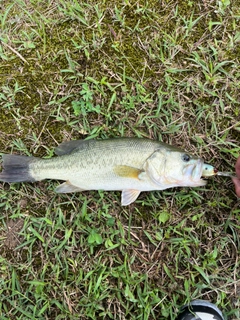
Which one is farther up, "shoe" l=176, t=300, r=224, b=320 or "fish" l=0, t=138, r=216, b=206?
"fish" l=0, t=138, r=216, b=206

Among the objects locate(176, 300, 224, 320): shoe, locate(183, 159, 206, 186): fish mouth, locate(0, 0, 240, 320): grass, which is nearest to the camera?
locate(183, 159, 206, 186): fish mouth

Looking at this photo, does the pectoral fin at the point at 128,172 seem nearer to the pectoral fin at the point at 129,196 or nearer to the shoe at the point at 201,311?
the pectoral fin at the point at 129,196

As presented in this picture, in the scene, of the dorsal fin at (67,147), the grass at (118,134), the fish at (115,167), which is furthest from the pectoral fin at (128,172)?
the dorsal fin at (67,147)

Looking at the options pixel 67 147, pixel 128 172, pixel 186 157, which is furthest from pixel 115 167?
pixel 186 157

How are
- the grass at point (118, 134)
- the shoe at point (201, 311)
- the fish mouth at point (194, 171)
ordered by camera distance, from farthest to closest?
the grass at point (118, 134) < the shoe at point (201, 311) < the fish mouth at point (194, 171)

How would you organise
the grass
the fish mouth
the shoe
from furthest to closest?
1. the grass
2. the shoe
3. the fish mouth

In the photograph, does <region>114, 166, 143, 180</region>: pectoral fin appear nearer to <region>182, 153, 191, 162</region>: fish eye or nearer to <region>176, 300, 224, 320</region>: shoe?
<region>182, 153, 191, 162</region>: fish eye

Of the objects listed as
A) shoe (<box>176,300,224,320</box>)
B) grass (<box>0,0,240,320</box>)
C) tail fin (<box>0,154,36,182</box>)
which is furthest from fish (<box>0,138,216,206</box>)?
shoe (<box>176,300,224,320</box>)

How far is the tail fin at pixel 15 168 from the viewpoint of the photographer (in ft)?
12.3

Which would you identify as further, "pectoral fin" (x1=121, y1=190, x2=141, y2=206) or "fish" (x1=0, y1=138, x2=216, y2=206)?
"pectoral fin" (x1=121, y1=190, x2=141, y2=206)

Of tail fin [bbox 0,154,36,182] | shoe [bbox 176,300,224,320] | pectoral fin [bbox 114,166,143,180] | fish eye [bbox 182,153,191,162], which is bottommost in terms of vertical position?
shoe [bbox 176,300,224,320]

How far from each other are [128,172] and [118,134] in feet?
1.99

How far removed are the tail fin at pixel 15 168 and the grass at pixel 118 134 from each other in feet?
0.57

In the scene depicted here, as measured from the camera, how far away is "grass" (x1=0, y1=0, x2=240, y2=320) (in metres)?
3.74
